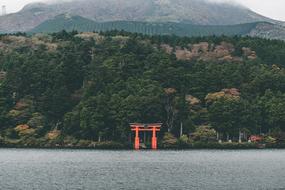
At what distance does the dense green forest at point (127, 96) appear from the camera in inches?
4584

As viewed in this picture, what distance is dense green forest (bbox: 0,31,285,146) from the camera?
4584 inches

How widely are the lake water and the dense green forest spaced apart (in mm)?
18811

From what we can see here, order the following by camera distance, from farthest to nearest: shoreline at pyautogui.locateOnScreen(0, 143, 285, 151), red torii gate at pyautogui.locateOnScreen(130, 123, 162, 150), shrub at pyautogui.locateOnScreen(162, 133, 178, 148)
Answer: shrub at pyautogui.locateOnScreen(162, 133, 178, 148) < red torii gate at pyautogui.locateOnScreen(130, 123, 162, 150) < shoreline at pyautogui.locateOnScreen(0, 143, 285, 151)

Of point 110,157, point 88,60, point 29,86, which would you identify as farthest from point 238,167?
point 88,60

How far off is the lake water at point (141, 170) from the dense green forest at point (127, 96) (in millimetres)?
18811

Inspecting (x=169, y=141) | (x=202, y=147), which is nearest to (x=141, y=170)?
(x=202, y=147)

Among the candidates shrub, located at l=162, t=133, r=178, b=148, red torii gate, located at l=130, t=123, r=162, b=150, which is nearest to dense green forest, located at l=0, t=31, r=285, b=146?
shrub, located at l=162, t=133, r=178, b=148

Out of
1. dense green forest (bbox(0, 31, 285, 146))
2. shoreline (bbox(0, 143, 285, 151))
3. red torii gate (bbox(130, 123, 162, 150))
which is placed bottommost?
shoreline (bbox(0, 143, 285, 151))

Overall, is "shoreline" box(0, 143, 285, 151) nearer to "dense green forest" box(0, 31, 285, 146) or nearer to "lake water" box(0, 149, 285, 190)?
"dense green forest" box(0, 31, 285, 146)

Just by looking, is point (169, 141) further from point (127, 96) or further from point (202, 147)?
point (127, 96)

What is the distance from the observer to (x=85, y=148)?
111812mm

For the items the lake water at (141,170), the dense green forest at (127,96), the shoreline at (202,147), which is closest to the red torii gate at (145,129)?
the shoreline at (202,147)

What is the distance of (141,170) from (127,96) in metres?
52.4

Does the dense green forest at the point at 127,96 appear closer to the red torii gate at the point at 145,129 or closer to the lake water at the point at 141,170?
the red torii gate at the point at 145,129
